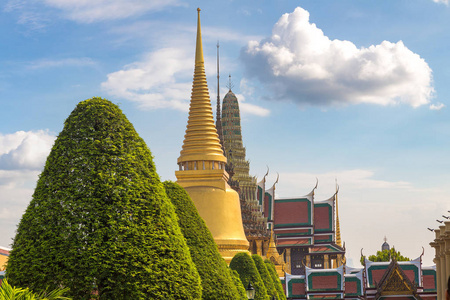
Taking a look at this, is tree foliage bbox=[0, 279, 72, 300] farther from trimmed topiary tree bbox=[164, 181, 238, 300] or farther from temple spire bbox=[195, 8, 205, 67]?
temple spire bbox=[195, 8, 205, 67]

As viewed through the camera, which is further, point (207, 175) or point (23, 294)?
point (207, 175)

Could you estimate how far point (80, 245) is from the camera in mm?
14844

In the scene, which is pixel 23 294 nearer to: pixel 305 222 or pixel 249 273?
pixel 249 273

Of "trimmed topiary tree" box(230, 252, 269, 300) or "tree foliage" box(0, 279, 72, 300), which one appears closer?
"tree foliage" box(0, 279, 72, 300)

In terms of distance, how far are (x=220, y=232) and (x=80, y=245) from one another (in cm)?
3914

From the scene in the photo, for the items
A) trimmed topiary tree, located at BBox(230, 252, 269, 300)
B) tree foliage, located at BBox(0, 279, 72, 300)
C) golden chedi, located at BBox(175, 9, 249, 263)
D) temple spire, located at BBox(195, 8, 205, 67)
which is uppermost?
temple spire, located at BBox(195, 8, 205, 67)

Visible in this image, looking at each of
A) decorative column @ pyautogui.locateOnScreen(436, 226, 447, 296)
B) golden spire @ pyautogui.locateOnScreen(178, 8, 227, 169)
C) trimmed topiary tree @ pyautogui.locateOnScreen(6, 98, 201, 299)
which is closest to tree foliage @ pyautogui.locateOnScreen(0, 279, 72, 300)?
trimmed topiary tree @ pyautogui.locateOnScreen(6, 98, 201, 299)

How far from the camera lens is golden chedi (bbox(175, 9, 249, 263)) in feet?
177

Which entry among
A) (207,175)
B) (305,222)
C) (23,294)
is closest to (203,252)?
(23,294)

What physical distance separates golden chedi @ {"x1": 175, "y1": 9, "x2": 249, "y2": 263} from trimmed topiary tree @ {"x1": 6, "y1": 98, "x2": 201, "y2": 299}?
123 feet

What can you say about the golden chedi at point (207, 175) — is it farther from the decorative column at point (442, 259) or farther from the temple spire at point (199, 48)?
the decorative column at point (442, 259)

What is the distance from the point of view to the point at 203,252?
2025cm

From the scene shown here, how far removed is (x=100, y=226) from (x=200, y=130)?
41456 mm

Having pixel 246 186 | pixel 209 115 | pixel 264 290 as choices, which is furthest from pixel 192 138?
pixel 246 186
